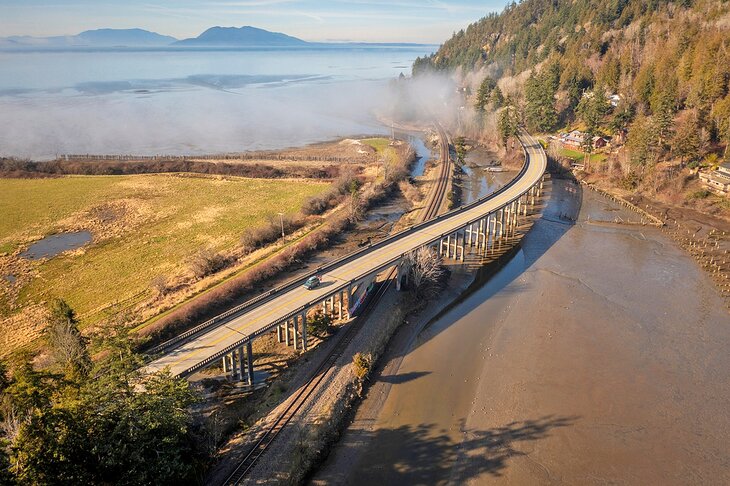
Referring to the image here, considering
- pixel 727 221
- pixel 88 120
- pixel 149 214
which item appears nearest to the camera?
pixel 727 221

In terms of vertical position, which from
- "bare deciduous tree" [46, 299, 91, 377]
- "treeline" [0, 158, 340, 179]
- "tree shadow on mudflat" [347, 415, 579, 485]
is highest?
"treeline" [0, 158, 340, 179]

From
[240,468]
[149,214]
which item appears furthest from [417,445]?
[149,214]

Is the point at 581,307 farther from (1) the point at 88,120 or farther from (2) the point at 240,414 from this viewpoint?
(1) the point at 88,120

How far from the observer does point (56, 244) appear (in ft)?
199

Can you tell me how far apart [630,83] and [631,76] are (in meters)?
3.58

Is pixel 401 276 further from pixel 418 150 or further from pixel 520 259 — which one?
pixel 418 150

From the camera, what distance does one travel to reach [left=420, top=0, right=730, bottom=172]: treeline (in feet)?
251

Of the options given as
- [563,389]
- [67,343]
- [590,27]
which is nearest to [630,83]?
[590,27]

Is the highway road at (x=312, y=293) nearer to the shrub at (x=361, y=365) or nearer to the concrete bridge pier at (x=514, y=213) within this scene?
the concrete bridge pier at (x=514, y=213)

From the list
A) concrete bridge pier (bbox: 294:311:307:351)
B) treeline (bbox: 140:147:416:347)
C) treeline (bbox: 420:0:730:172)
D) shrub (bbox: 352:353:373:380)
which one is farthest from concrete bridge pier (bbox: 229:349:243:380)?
treeline (bbox: 420:0:730:172)

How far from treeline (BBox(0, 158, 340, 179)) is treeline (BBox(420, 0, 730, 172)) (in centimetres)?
4505

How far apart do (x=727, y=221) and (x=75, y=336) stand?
3045 inches

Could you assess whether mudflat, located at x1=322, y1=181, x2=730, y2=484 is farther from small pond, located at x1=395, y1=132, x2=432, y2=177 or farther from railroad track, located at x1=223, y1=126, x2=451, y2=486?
small pond, located at x1=395, y1=132, x2=432, y2=177

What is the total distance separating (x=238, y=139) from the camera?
137 meters
